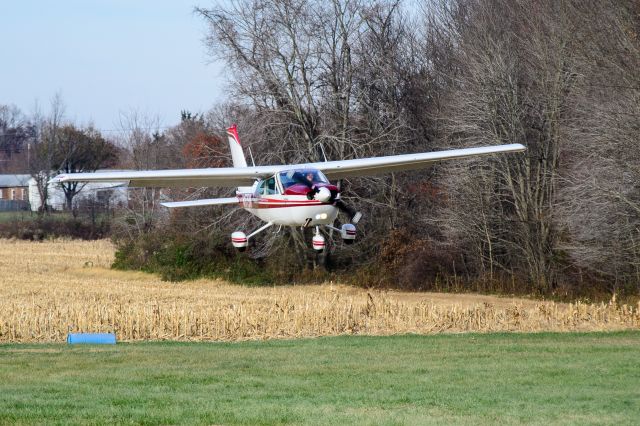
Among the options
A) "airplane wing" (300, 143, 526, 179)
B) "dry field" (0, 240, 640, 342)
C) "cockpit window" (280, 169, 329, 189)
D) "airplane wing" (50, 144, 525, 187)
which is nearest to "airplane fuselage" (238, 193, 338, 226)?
"cockpit window" (280, 169, 329, 189)

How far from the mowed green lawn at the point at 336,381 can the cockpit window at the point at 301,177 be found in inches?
184

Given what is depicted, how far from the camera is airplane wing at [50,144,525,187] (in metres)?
28.2

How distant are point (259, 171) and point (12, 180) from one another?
88.7 m

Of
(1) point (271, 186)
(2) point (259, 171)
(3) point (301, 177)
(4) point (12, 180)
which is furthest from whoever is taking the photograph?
(4) point (12, 180)

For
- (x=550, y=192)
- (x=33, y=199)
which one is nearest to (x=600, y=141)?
(x=550, y=192)

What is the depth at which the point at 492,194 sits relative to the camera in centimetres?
3909

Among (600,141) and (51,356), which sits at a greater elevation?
(600,141)

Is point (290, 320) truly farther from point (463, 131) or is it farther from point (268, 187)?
point (463, 131)

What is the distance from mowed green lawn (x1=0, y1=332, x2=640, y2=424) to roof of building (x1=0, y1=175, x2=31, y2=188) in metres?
87.4

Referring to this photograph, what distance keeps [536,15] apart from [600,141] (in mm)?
10272

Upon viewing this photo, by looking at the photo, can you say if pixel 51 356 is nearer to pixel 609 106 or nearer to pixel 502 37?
pixel 609 106

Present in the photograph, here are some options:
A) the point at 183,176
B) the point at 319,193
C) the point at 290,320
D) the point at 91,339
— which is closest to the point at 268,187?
the point at 183,176

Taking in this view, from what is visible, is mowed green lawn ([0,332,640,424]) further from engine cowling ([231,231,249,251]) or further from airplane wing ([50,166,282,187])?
airplane wing ([50,166,282,187])

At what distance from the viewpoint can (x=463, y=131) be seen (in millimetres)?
40281
